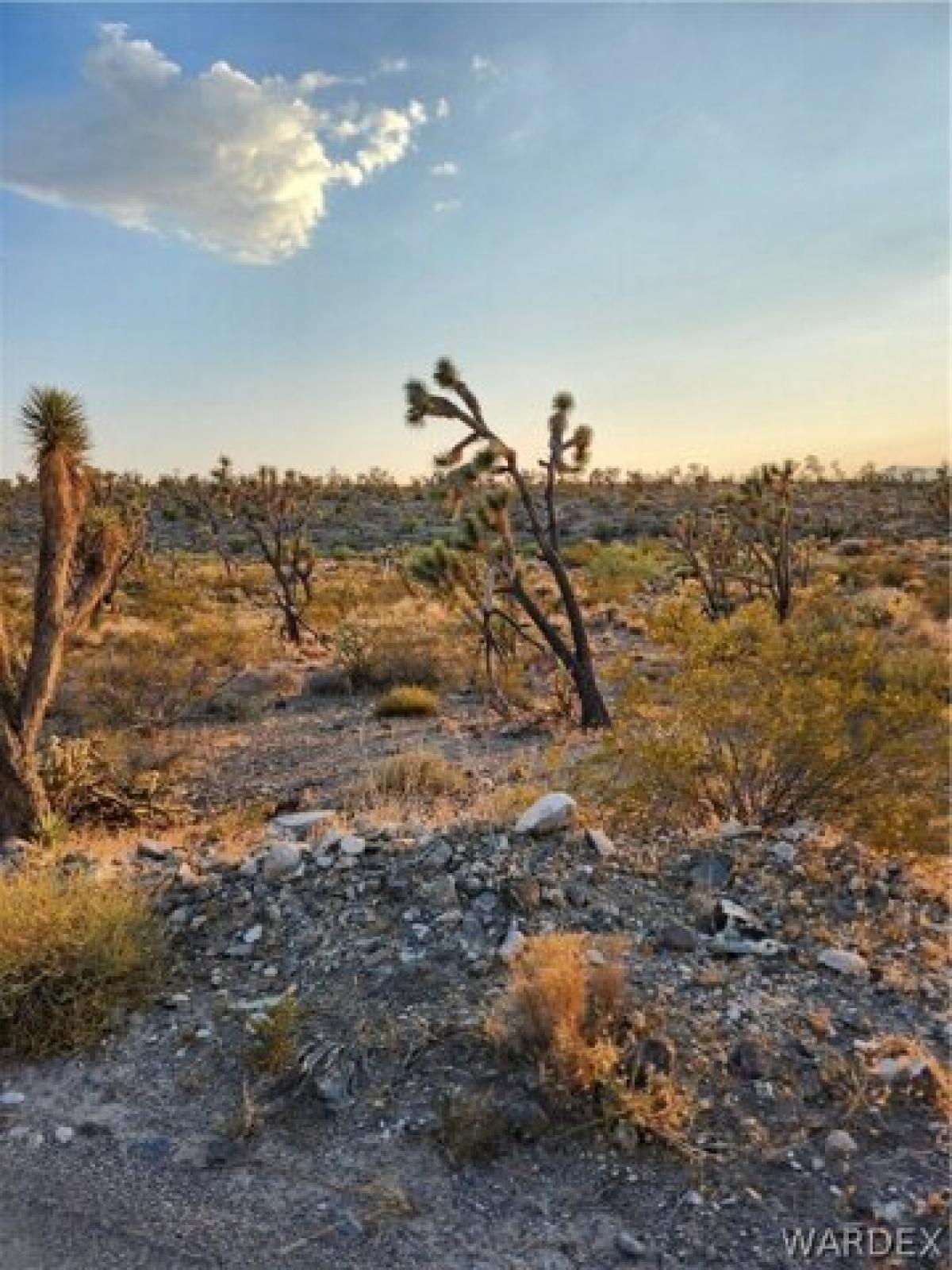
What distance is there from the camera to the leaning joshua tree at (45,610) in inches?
342

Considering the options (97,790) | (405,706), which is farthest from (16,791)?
(405,706)

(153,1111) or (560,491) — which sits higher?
(560,491)

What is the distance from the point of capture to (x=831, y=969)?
17.5 ft

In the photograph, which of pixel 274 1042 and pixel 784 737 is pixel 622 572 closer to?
pixel 784 737

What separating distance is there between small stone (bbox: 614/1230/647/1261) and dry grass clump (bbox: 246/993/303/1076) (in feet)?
5.43

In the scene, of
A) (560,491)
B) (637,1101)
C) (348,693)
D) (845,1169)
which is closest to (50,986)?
(637,1101)

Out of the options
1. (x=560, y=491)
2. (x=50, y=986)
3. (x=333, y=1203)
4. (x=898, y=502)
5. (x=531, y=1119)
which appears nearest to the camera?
(x=333, y=1203)

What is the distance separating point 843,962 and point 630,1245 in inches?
86.3

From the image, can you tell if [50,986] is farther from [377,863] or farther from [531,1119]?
[531,1119]

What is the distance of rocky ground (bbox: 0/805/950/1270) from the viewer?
3752 millimetres

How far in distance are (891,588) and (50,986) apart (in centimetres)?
2804

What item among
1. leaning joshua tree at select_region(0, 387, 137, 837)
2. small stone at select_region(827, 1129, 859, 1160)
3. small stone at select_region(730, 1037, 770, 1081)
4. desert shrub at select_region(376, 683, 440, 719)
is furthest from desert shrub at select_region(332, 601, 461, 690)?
small stone at select_region(827, 1129, 859, 1160)

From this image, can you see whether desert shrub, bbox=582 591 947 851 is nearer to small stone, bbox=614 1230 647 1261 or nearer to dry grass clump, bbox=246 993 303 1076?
dry grass clump, bbox=246 993 303 1076

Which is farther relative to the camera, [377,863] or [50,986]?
[377,863]
